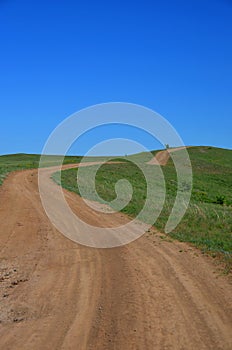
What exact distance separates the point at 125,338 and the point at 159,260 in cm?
503

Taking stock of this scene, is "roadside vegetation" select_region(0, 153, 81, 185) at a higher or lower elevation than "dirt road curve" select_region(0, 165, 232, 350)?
higher

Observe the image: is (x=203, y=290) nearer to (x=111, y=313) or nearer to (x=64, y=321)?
(x=111, y=313)

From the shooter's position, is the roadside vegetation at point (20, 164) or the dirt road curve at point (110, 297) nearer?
the dirt road curve at point (110, 297)

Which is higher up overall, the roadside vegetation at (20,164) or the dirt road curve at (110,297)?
the roadside vegetation at (20,164)

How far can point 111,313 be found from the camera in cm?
773

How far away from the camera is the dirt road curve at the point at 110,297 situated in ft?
22.1

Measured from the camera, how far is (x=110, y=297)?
855 cm

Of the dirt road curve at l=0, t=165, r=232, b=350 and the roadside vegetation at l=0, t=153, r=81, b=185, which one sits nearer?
the dirt road curve at l=0, t=165, r=232, b=350

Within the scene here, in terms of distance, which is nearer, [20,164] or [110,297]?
[110,297]

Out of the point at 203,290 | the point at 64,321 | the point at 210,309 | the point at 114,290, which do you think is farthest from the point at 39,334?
the point at 203,290

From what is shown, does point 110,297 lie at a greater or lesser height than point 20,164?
lesser

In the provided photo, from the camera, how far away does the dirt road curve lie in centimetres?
673

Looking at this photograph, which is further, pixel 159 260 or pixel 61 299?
pixel 159 260

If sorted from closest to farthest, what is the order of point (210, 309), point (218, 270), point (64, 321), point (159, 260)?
1. point (64, 321)
2. point (210, 309)
3. point (218, 270)
4. point (159, 260)
